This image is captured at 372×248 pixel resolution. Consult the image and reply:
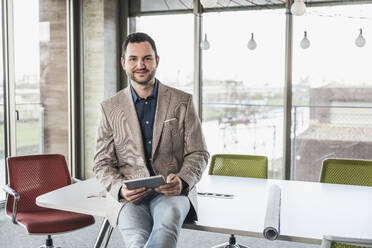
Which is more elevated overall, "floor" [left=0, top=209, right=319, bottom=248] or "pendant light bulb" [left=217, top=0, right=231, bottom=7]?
"pendant light bulb" [left=217, top=0, right=231, bottom=7]

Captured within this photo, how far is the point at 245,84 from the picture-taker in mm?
5441

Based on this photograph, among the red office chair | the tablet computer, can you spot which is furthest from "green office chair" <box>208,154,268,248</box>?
the tablet computer

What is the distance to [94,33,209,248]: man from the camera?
2.26 meters

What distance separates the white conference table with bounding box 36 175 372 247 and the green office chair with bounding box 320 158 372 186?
36 cm

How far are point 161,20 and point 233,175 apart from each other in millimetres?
3050

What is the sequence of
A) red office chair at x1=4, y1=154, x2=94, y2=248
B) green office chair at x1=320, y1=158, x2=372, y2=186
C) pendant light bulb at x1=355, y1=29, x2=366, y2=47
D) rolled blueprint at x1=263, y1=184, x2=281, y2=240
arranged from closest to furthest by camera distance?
1. rolled blueprint at x1=263, y1=184, x2=281, y2=240
2. red office chair at x1=4, y1=154, x2=94, y2=248
3. green office chair at x1=320, y1=158, x2=372, y2=186
4. pendant light bulb at x1=355, y1=29, x2=366, y2=47

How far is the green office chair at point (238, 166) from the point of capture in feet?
11.1

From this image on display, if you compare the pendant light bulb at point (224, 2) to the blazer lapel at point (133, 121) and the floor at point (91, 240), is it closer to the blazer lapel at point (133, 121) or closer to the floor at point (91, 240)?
the floor at point (91, 240)

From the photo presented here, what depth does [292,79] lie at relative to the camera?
5.25 m

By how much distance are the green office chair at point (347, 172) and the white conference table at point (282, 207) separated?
1.18ft

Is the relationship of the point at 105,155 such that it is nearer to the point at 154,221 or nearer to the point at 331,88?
the point at 154,221

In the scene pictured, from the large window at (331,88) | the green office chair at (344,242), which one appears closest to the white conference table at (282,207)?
the green office chair at (344,242)

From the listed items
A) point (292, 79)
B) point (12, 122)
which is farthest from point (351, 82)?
point (12, 122)

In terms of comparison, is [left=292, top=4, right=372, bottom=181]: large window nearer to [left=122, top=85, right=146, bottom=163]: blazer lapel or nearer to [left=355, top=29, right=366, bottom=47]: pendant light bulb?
A: [left=355, top=29, right=366, bottom=47]: pendant light bulb
